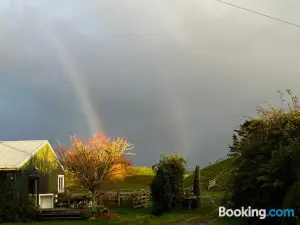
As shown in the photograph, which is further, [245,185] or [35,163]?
[35,163]

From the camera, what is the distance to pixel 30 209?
27.6 meters

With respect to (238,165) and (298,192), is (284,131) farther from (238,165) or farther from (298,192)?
(298,192)

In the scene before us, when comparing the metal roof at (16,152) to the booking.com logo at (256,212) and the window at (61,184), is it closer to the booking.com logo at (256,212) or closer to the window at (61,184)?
the window at (61,184)

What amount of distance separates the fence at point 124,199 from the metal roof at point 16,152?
7.06 meters

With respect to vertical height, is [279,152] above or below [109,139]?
below

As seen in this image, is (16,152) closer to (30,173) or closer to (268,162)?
(30,173)

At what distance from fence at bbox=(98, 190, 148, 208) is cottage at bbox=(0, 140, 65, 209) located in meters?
3.86

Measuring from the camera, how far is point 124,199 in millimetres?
35406

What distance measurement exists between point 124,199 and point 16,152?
10034 mm

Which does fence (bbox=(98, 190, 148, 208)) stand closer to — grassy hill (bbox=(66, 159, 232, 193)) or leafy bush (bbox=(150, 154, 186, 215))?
leafy bush (bbox=(150, 154, 186, 215))

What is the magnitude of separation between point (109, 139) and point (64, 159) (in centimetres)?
412

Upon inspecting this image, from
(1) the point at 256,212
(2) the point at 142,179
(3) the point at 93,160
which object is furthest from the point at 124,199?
(1) the point at 256,212

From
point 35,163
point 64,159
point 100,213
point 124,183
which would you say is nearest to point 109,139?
point 64,159

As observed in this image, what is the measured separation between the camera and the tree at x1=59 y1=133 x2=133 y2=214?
32031mm
